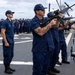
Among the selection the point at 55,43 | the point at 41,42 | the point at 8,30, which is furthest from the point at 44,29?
the point at 8,30

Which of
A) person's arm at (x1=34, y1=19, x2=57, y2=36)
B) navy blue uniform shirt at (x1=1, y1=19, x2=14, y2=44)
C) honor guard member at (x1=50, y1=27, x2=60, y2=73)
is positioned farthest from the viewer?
navy blue uniform shirt at (x1=1, y1=19, x2=14, y2=44)

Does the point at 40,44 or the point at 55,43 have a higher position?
the point at 40,44

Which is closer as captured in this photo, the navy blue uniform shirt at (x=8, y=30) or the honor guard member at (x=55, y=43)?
the honor guard member at (x=55, y=43)

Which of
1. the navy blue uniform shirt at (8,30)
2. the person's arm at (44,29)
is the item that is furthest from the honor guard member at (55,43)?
the person's arm at (44,29)

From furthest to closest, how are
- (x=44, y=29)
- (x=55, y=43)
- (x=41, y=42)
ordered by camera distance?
(x=55, y=43), (x=41, y=42), (x=44, y=29)

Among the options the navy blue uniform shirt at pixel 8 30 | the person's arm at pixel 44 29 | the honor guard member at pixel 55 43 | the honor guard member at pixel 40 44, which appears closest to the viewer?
the person's arm at pixel 44 29

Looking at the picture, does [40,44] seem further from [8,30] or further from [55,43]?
[8,30]

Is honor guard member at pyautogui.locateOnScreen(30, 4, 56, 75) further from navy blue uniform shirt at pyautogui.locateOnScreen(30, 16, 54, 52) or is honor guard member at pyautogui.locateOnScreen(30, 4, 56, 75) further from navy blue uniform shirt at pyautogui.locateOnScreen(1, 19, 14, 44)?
navy blue uniform shirt at pyautogui.locateOnScreen(1, 19, 14, 44)

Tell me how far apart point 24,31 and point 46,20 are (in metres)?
27.0

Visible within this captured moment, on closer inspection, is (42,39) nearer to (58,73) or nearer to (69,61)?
(58,73)

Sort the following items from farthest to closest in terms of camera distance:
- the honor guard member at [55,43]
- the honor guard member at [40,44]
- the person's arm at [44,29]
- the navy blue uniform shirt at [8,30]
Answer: the navy blue uniform shirt at [8,30] < the honor guard member at [55,43] < the honor guard member at [40,44] < the person's arm at [44,29]

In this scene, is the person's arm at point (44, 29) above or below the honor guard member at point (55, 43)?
above

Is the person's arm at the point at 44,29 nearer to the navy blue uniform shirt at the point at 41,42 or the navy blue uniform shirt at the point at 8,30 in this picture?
the navy blue uniform shirt at the point at 41,42

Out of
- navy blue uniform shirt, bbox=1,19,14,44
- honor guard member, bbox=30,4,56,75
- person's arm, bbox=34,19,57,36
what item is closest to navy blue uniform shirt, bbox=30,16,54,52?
honor guard member, bbox=30,4,56,75
